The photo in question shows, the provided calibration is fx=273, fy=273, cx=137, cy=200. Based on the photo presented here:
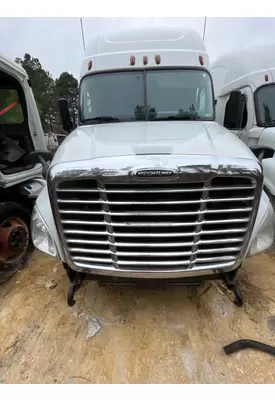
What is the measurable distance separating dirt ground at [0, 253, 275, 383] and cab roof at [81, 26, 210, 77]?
293 cm

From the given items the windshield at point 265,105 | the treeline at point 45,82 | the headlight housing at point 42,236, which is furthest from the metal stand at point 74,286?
the treeline at point 45,82

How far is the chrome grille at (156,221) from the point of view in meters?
2.07

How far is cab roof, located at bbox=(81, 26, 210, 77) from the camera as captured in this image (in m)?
3.76

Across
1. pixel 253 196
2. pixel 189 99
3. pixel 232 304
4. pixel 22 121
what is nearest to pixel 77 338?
pixel 232 304

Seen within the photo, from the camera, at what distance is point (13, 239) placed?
348 cm

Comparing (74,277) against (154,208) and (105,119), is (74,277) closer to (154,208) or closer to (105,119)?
(154,208)

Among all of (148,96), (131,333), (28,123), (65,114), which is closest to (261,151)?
(148,96)

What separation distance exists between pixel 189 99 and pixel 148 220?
2113mm

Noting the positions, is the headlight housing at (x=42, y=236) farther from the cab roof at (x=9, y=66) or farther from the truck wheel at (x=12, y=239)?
the cab roof at (x=9, y=66)

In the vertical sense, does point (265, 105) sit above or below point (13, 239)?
above

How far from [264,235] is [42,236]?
6.61 ft

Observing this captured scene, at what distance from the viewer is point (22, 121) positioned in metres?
4.47

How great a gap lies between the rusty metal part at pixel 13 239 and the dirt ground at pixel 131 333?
32 centimetres
